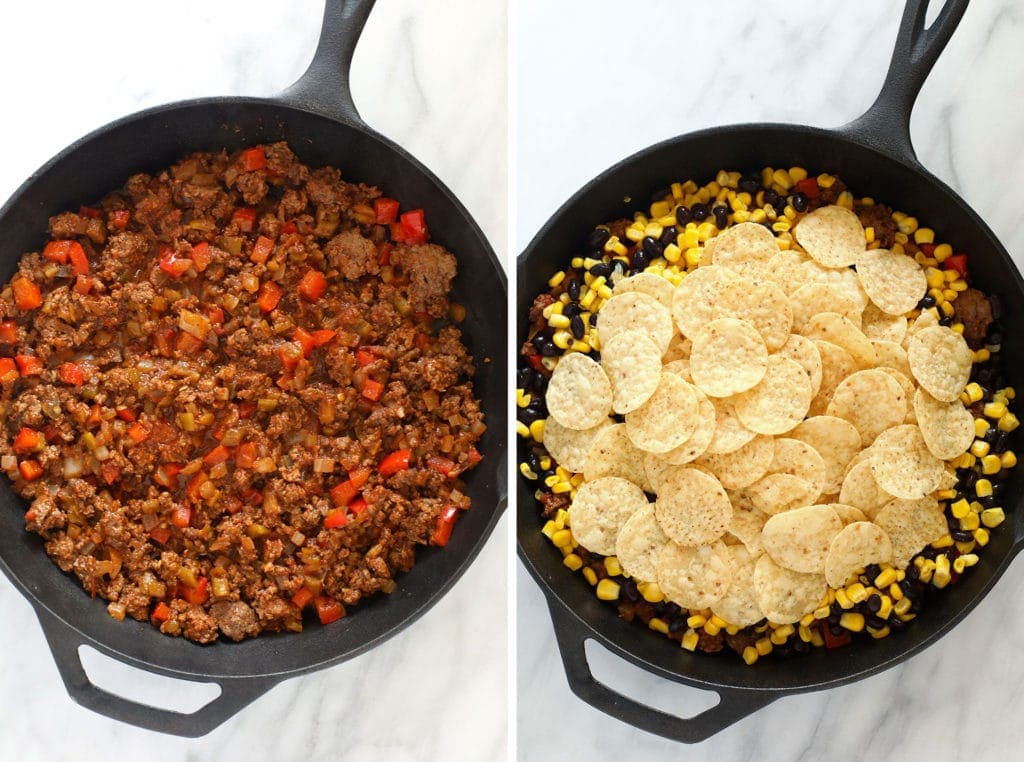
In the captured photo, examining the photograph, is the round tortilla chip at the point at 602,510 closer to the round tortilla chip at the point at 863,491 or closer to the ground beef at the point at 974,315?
the round tortilla chip at the point at 863,491

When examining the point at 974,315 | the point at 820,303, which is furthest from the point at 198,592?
the point at 974,315

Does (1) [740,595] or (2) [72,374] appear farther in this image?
(2) [72,374]

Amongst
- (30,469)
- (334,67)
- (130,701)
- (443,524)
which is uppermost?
(334,67)

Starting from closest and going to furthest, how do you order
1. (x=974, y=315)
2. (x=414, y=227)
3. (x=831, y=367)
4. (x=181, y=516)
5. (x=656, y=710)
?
(x=656, y=710)
(x=831, y=367)
(x=974, y=315)
(x=181, y=516)
(x=414, y=227)

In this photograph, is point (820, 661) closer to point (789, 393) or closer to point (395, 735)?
point (789, 393)

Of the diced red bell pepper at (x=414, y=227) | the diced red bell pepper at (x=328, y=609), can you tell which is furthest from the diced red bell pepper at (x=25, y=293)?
the diced red bell pepper at (x=328, y=609)

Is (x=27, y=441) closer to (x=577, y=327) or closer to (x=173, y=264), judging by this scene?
(x=173, y=264)

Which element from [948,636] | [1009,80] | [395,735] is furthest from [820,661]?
[1009,80]
